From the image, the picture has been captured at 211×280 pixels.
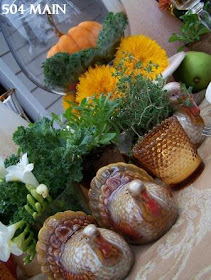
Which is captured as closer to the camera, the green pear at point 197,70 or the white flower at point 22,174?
the white flower at point 22,174

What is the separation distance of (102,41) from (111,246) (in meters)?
0.53

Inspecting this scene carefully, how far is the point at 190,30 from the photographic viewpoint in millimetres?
1024

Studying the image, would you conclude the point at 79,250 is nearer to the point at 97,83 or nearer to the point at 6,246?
the point at 6,246

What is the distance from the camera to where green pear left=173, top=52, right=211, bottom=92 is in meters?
0.96

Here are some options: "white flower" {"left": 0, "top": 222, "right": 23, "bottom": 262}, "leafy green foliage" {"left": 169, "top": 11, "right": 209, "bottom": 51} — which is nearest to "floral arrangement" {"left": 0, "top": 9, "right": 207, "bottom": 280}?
"white flower" {"left": 0, "top": 222, "right": 23, "bottom": 262}

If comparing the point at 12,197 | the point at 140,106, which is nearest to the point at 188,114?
the point at 140,106

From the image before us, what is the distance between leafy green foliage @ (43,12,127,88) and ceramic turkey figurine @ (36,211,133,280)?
0.40 meters

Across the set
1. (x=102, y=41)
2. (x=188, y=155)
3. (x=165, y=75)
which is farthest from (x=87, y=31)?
(x=188, y=155)

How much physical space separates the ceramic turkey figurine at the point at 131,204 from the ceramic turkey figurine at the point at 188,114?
5.5 inches

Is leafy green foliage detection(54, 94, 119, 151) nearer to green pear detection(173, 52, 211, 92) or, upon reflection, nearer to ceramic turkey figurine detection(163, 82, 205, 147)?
ceramic turkey figurine detection(163, 82, 205, 147)

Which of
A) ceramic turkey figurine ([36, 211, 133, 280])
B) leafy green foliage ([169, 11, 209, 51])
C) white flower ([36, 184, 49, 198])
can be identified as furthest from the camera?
leafy green foliage ([169, 11, 209, 51])

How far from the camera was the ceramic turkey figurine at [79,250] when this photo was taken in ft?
1.75

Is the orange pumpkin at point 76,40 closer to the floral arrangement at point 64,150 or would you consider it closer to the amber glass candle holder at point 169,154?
the floral arrangement at point 64,150

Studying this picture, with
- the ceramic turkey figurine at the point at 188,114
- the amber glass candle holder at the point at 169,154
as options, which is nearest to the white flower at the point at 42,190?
the amber glass candle holder at the point at 169,154
